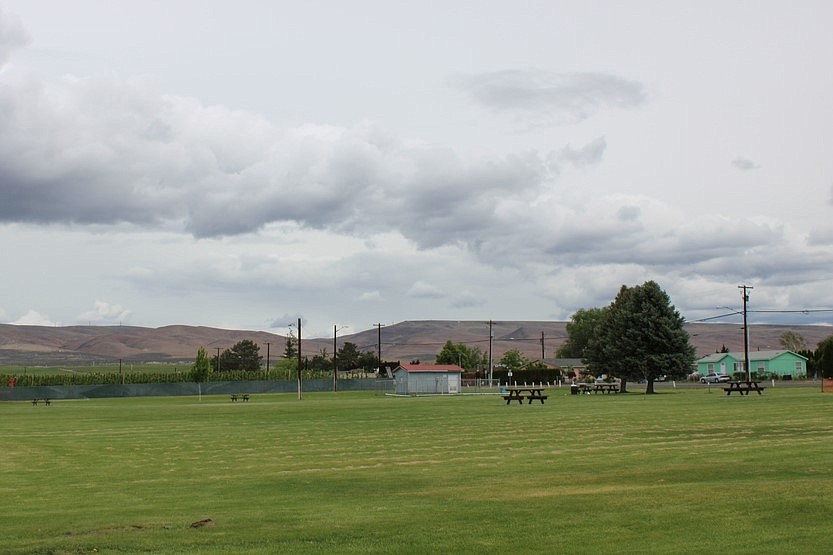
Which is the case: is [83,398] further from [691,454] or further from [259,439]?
[691,454]

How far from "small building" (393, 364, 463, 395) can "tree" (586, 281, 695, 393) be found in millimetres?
17543

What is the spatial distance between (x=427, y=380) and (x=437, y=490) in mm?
78341

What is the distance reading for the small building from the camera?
309ft

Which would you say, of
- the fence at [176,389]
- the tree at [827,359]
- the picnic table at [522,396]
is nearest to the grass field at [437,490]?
the picnic table at [522,396]

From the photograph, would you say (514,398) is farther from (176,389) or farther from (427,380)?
(176,389)

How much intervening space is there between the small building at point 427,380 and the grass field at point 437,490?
62.3 metres

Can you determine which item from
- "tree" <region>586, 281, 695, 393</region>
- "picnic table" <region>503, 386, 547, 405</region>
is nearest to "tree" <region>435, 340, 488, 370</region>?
"tree" <region>586, 281, 695, 393</region>

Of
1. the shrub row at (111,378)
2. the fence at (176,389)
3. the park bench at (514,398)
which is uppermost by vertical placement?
the park bench at (514,398)

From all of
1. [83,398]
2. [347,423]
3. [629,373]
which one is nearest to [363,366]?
[83,398]

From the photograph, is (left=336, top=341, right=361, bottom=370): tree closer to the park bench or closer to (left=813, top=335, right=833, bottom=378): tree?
(left=813, top=335, right=833, bottom=378): tree

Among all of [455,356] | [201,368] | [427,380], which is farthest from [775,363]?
[201,368]

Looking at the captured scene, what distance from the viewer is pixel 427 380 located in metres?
94.8

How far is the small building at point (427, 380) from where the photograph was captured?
94312mm

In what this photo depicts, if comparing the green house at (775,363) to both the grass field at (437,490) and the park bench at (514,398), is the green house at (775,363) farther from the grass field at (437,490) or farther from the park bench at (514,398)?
the grass field at (437,490)
